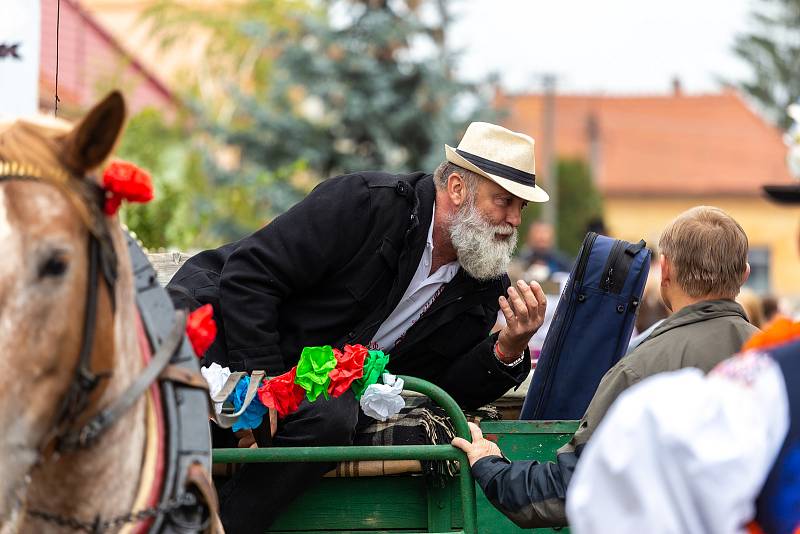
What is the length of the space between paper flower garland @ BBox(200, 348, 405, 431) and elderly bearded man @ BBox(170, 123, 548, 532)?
0.44 feet

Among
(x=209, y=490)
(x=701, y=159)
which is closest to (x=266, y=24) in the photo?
(x=209, y=490)

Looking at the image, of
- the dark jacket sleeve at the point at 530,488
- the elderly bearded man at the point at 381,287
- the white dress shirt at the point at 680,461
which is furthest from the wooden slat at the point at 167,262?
the white dress shirt at the point at 680,461

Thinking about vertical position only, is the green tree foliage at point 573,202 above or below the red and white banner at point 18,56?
below

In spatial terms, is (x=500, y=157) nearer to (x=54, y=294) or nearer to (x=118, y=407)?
(x=118, y=407)

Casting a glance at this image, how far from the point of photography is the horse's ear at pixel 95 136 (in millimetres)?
2350

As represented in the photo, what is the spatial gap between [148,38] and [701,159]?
29.4 m

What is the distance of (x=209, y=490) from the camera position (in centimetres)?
263

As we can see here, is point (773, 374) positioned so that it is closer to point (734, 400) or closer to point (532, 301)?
point (734, 400)

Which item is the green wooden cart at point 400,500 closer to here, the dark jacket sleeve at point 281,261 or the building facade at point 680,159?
the dark jacket sleeve at point 281,261

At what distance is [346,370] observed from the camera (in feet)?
11.5

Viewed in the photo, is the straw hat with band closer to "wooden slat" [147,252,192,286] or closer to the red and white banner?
"wooden slat" [147,252,192,286]

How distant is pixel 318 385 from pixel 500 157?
1.35 meters

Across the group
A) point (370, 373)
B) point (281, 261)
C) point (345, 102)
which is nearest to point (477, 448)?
point (370, 373)

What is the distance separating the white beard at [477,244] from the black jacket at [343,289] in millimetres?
95
